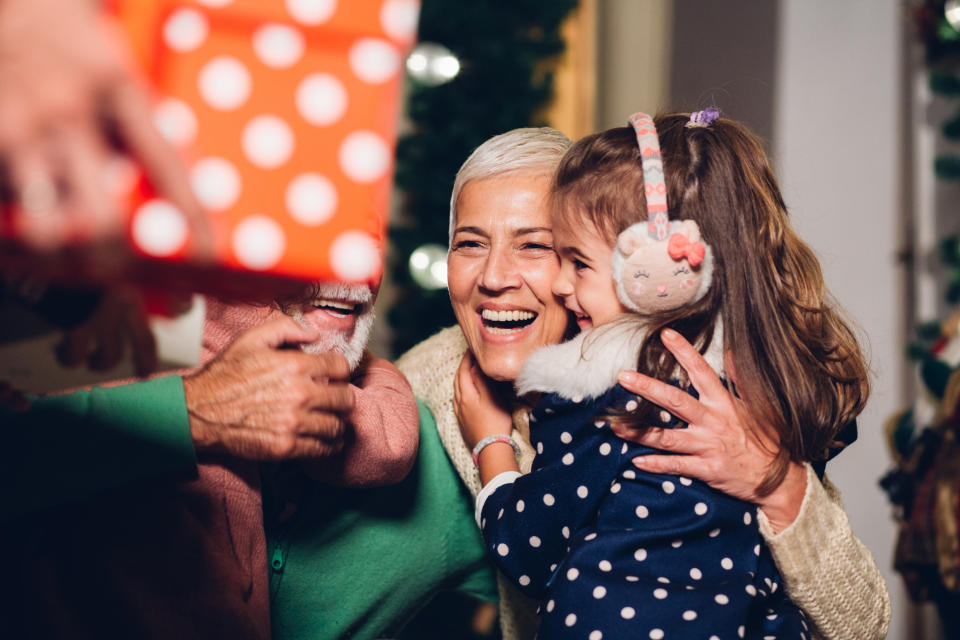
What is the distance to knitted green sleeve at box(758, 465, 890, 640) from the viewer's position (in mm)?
1346

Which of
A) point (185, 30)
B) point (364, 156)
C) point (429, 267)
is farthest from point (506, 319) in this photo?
point (429, 267)

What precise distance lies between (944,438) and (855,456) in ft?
3.82

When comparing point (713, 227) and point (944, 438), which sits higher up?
point (713, 227)

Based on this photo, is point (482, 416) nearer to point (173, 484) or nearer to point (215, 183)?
point (173, 484)

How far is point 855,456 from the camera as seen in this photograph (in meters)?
3.51

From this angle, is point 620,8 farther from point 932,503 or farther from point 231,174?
point 231,174

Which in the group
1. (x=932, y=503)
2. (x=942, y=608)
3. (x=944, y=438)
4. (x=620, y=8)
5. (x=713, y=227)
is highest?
(x=620, y=8)

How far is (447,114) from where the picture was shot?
9.61ft

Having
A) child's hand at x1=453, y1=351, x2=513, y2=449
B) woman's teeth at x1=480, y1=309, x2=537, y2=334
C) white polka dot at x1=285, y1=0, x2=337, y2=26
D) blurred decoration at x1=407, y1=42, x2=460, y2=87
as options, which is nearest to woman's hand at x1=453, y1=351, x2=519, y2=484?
child's hand at x1=453, y1=351, x2=513, y2=449

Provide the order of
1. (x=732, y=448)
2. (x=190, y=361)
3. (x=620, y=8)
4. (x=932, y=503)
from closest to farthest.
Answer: (x=732, y=448), (x=190, y=361), (x=932, y=503), (x=620, y=8)

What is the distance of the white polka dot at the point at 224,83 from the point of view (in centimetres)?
59

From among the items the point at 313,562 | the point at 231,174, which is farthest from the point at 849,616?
the point at 231,174

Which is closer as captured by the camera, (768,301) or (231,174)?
(231,174)

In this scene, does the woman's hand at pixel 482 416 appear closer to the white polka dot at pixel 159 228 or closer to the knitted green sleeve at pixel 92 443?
the knitted green sleeve at pixel 92 443
